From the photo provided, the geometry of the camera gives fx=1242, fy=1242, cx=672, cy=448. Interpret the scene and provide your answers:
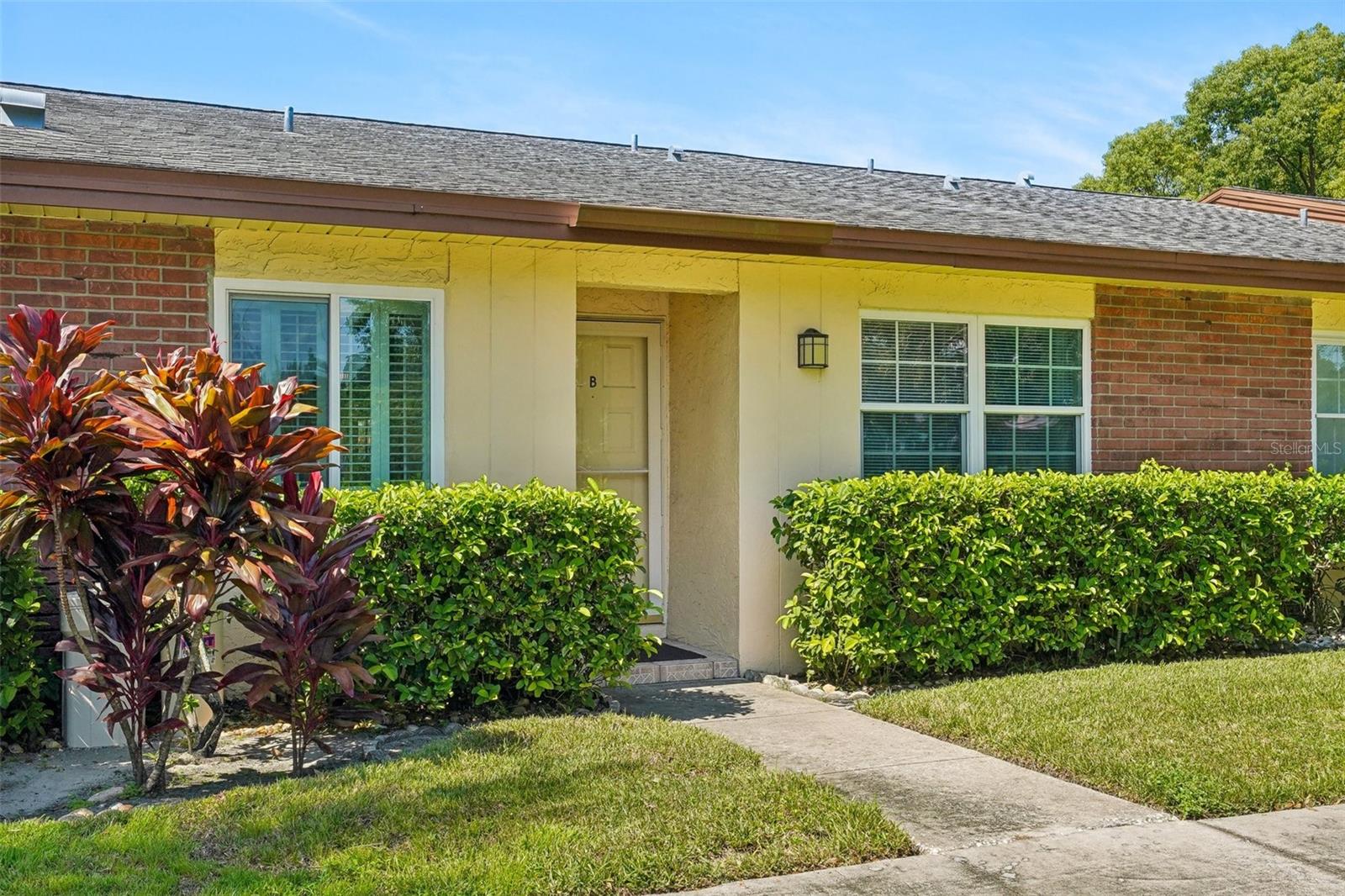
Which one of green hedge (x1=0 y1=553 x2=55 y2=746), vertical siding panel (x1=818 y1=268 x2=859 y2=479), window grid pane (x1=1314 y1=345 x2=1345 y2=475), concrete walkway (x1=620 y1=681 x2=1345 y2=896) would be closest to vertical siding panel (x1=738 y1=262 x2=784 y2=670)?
vertical siding panel (x1=818 y1=268 x2=859 y2=479)

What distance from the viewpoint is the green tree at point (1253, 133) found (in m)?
30.2

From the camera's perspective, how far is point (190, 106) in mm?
9398

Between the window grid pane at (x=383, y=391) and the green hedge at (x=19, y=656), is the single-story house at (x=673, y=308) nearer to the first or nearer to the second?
the window grid pane at (x=383, y=391)

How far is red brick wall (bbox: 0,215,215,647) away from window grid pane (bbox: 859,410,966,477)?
4.45m

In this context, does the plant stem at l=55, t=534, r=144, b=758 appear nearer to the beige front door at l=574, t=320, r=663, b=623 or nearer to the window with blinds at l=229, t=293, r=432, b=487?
the window with blinds at l=229, t=293, r=432, b=487

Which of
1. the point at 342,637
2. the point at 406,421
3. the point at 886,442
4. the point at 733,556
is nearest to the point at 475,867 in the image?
the point at 342,637

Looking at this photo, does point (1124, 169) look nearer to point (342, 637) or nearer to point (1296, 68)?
point (1296, 68)

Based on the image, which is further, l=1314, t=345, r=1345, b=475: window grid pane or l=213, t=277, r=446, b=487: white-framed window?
l=1314, t=345, r=1345, b=475: window grid pane

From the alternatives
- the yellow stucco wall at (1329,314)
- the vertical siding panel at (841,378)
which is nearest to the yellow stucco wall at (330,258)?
the vertical siding panel at (841,378)

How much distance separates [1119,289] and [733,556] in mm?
3752

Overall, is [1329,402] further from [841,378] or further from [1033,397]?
[841,378]

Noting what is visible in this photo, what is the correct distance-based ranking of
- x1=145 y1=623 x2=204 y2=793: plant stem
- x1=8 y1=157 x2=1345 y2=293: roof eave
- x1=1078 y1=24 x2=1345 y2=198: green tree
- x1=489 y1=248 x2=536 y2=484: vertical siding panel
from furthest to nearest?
x1=1078 y1=24 x2=1345 y2=198: green tree, x1=489 y1=248 x2=536 y2=484: vertical siding panel, x1=8 y1=157 x2=1345 y2=293: roof eave, x1=145 y1=623 x2=204 y2=793: plant stem

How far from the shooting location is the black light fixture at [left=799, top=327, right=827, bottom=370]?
27.8 feet

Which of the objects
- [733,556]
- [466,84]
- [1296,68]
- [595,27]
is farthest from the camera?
[1296,68]
